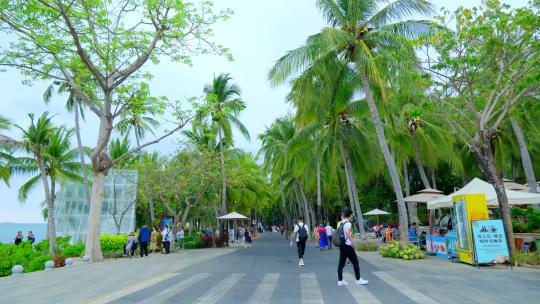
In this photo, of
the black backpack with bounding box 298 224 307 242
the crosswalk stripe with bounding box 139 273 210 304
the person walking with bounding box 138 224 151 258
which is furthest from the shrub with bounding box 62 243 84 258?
the black backpack with bounding box 298 224 307 242

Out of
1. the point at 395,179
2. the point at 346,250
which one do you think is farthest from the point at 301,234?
the point at 346,250

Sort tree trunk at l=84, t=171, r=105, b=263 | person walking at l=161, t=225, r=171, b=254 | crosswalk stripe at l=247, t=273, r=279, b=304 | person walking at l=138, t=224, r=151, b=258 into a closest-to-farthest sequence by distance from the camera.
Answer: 1. crosswalk stripe at l=247, t=273, r=279, b=304
2. tree trunk at l=84, t=171, r=105, b=263
3. person walking at l=138, t=224, r=151, b=258
4. person walking at l=161, t=225, r=171, b=254

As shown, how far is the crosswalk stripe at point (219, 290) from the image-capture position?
7979mm

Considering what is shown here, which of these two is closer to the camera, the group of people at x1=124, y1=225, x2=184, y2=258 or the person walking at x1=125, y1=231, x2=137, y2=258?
the group of people at x1=124, y1=225, x2=184, y2=258

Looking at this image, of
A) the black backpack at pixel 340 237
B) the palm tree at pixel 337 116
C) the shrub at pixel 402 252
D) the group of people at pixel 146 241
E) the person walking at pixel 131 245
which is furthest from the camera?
the person walking at pixel 131 245

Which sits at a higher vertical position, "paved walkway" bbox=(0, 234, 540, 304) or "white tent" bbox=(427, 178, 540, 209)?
"white tent" bbox=(427, 178, 540, 209)

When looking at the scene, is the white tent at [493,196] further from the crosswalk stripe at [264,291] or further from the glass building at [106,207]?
the glass building at [106,207]

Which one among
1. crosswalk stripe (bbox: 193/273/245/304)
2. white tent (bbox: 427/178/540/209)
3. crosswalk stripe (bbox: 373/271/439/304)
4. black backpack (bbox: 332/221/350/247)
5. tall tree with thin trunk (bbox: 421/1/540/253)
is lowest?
crosswalk stripe (bbox: 373/271/439/304)

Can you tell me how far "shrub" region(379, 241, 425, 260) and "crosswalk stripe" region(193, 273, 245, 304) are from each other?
733 centimetres

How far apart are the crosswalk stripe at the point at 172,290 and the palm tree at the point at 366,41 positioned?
9.39m

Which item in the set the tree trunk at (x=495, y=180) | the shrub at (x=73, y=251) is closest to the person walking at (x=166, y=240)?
the shrub at (x=73, y=251)

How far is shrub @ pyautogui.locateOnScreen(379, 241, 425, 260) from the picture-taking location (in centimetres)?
1597

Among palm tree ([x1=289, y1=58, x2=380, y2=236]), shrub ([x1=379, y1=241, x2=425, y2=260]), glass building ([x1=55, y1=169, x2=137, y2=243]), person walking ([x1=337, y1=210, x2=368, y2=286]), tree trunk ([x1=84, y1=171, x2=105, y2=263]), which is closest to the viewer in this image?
person walking ([x1=337, y1=210, x2=368, y2=286])

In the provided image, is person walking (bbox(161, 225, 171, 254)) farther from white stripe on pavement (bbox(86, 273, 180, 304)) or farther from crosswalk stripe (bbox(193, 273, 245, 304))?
crosswalk stripe (bbox(193, 273, 245, 304))
